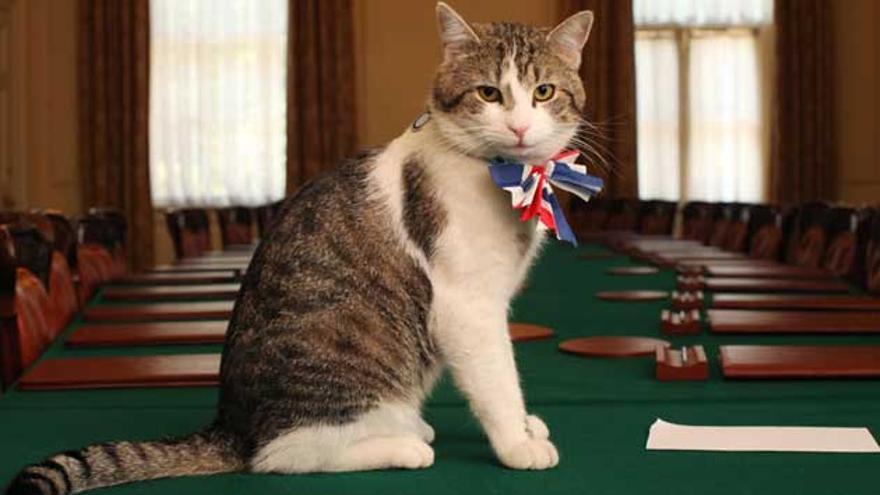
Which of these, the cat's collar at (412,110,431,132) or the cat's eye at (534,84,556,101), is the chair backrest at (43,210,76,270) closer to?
the cat's collar at (412,110,431,132)

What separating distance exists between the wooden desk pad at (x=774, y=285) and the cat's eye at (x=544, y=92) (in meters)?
2.09

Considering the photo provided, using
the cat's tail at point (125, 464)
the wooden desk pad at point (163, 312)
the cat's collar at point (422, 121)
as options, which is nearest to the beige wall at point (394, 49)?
the wooden desk pad at point (163, 312)

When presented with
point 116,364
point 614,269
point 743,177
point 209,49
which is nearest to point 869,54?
point 743,177

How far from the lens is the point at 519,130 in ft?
5.21

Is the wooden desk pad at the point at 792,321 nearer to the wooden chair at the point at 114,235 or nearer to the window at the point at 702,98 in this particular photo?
the wooden chair at the point at 114,235

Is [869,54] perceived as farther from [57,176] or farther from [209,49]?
→ [57,176]

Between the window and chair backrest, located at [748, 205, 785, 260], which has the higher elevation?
the window

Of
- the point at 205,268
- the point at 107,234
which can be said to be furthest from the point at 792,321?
the point at 107,234

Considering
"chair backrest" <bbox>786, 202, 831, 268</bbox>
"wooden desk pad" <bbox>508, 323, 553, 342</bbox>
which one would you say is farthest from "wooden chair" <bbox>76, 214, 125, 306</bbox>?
"chair backrest" <bbox>786, 202, 831, 268</bbox>

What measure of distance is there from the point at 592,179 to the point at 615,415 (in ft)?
1.24

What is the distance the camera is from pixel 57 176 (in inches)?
390

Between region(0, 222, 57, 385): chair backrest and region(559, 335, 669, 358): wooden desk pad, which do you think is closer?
region(0, 222, 57, 385): chair backrest

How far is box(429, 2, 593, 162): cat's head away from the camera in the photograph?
1.60 m

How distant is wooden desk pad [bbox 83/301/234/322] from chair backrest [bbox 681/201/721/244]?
4.20 meters
